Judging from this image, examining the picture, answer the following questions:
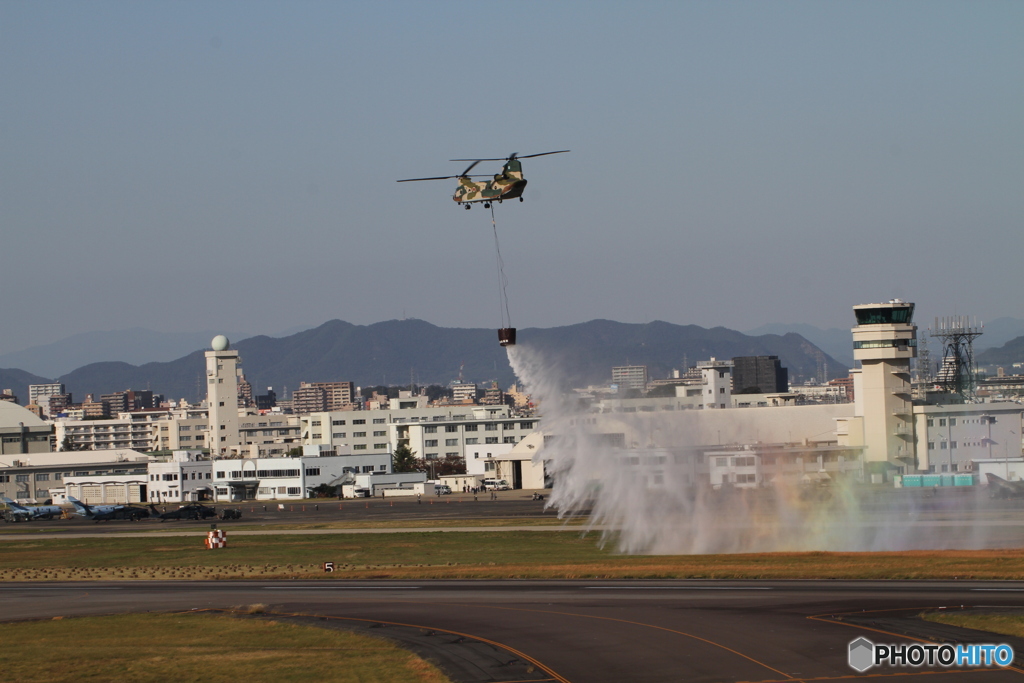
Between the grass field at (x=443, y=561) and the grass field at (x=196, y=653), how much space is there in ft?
60.1

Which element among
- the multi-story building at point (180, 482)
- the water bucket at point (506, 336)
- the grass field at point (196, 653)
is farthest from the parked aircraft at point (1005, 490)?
the multi-story building at point (180, 482)

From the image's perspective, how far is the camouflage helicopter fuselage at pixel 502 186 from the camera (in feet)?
214

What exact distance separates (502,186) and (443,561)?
26.1 meters

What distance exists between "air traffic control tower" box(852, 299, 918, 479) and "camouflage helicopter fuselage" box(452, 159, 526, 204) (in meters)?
98.7

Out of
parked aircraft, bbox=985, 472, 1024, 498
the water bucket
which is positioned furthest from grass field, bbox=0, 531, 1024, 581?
parked aircraft, bbox=985, 472, 1024, 498

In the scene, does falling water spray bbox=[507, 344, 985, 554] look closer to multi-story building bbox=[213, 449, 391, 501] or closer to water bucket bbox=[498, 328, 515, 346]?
water bucket bbox=[498, 328, 515, 346]

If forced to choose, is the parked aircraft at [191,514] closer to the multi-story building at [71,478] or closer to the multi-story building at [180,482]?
the multi-story building at [180,482]

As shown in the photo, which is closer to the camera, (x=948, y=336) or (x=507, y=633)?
(x=507, y=633)

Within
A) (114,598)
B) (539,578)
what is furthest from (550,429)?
(114,598)

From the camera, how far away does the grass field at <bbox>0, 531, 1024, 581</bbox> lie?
5859cm

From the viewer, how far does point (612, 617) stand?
4541 cm

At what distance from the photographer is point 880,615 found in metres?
44.0

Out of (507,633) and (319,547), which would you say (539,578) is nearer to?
(507,633)

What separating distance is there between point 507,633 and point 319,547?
43593 mm
